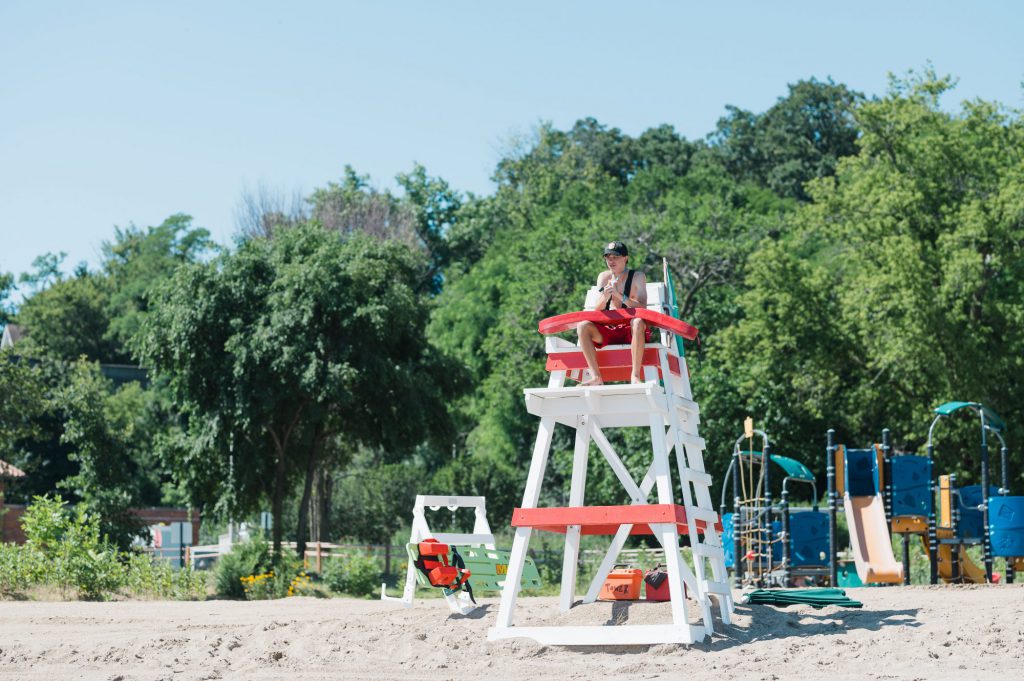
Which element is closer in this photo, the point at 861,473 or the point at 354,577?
the point at 861,473

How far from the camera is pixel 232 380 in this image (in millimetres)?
28875

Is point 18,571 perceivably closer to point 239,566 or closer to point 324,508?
point 239,566

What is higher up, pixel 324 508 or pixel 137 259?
pixel 137 259

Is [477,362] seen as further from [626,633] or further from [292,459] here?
[626,633]

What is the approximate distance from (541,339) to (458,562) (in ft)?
86.2

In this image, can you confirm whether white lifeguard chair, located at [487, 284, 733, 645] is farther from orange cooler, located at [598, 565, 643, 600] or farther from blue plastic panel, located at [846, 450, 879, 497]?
blue plastic panel, located at [846, 450, 879, 497]

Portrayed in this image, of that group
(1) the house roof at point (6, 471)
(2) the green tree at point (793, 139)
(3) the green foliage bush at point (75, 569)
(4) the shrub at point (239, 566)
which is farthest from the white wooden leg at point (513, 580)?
(2) the green tree at point (793, 139)

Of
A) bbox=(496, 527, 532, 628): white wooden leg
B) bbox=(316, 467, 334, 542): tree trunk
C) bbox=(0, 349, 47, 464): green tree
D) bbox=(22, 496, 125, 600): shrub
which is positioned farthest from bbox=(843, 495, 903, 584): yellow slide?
bbox=(316, 467, 334, 542): tree trunk

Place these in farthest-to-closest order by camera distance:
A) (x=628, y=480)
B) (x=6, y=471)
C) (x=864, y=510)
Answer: (x=6, y=471) < (x=864, y=510) < (x=628, y=480)

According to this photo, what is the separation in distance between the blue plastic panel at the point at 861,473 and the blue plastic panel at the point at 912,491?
76 centimetres

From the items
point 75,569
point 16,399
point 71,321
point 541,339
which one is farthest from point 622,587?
point 71,321

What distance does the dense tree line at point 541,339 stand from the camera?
95.3ft

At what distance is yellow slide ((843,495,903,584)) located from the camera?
65.9 feet

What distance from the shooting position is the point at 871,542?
20.6 meters
